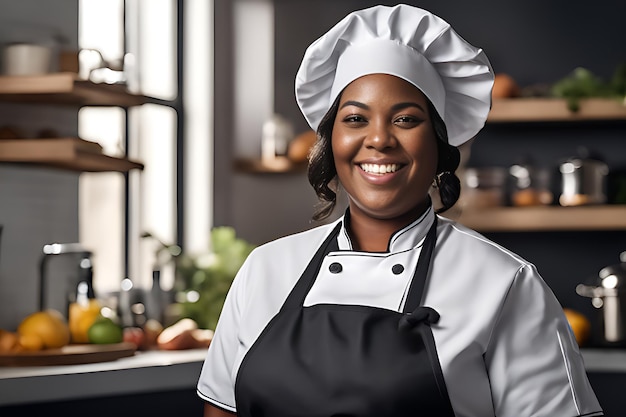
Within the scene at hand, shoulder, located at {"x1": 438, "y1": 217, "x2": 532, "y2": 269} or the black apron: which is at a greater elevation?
shoulder, located at {"x1": 438, "y1": 217, "x2": 532, "y2": 269}

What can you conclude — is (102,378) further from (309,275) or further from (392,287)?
(392,287)

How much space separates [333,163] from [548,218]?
2.59 meters

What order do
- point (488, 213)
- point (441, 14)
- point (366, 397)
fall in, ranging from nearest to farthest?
point (366, 397)
point (488, 213)
point (441, 14)

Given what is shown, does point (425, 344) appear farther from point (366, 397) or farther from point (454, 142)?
point (454, 142)

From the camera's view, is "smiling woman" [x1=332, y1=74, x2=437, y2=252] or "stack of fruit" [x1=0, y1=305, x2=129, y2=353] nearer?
"smiling woman" [x1=332, y1=74, x2=437, y2=252]

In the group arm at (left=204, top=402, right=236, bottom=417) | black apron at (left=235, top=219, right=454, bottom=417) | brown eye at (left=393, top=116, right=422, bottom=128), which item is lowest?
arm at (left=204, top=402, right=236, bottom=417)

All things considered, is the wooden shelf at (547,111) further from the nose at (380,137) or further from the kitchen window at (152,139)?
the nose at (380,137)

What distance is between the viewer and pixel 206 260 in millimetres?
3781

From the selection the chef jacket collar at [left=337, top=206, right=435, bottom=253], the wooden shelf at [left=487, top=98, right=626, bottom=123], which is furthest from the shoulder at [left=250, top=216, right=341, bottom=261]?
the wooden shelf at [left=487, top=98, right=626, bottom=123]

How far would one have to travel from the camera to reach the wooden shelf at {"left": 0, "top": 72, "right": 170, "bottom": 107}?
297 cm

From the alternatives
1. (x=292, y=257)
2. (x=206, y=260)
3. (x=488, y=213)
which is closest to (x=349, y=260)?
(x=292, y=257)

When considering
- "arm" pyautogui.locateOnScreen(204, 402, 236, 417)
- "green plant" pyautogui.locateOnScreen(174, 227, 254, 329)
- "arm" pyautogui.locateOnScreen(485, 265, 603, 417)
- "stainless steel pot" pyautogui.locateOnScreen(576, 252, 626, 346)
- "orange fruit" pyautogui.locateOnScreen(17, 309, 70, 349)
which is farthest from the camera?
"stainless steel pot" pyautogui.locateOnScreen(576, 252, 626, 346)

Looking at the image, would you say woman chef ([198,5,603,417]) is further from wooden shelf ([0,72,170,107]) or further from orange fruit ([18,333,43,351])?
wooden shelf ([0,72,170,107])

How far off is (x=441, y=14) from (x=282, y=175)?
1.00 meters
